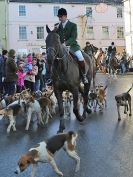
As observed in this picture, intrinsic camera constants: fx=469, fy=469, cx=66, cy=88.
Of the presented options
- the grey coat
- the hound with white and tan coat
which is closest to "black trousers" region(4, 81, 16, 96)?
the grey coat

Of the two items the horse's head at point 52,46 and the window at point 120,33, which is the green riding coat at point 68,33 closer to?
the horse's head at point 52,46

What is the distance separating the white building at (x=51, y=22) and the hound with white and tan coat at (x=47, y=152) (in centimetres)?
5179

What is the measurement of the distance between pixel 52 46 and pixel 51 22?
171 ft

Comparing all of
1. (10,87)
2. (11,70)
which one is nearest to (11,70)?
(11,70)

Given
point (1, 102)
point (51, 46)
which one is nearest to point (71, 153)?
point (51, 46)

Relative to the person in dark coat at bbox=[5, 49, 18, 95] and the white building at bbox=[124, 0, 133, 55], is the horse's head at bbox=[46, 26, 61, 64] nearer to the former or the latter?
the person in dark coat at bbox=[5, 49, 18, 95]

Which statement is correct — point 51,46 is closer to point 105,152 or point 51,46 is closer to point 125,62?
point 105,152

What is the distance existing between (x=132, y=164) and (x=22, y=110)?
513 cm

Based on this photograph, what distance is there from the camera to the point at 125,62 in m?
39.2

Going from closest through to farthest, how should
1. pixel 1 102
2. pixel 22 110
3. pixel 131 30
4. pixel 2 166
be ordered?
1. pixel 2 166
2. pixel 22 110
3. pixel 1 102
4. pixel 131 30

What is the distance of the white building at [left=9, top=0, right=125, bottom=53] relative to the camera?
60.5 meters

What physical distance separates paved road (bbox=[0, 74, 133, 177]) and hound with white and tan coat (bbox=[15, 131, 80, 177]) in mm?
354

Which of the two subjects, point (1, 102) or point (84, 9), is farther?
point (84, 9)

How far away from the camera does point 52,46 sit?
10031 mm
